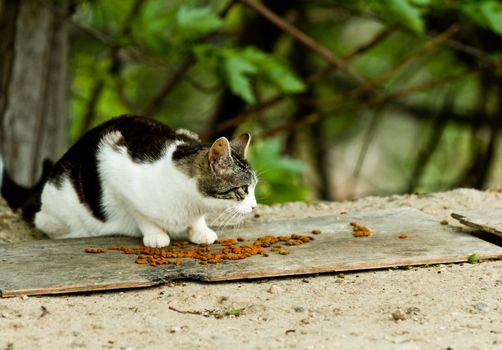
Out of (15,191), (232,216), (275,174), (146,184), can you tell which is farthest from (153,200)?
(275,174)

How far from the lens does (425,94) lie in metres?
9.88

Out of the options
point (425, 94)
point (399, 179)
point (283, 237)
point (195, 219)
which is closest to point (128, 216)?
point (195, 219)

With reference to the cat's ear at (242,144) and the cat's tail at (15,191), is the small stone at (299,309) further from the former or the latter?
the cat's tail at (15,191)

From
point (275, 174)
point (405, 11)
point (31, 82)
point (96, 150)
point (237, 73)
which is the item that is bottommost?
point (275, 174)

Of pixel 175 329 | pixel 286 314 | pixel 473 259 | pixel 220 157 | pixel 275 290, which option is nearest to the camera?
pixel 175 329

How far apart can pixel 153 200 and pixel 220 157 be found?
0.38 meters

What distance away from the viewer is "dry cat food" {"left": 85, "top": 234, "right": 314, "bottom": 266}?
345 centimetres

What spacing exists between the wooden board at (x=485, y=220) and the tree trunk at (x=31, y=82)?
286 cm

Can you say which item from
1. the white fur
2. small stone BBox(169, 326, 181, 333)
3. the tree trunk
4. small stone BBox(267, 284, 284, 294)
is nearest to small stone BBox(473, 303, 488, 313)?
small stone BBox(267, 284, 284, 294)

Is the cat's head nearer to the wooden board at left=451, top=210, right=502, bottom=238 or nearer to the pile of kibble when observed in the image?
the pile of kibble

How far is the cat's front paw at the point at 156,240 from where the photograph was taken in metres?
3.72

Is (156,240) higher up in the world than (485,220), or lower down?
lower down

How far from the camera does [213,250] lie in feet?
11.9

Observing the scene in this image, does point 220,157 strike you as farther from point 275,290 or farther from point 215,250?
point 275,290
